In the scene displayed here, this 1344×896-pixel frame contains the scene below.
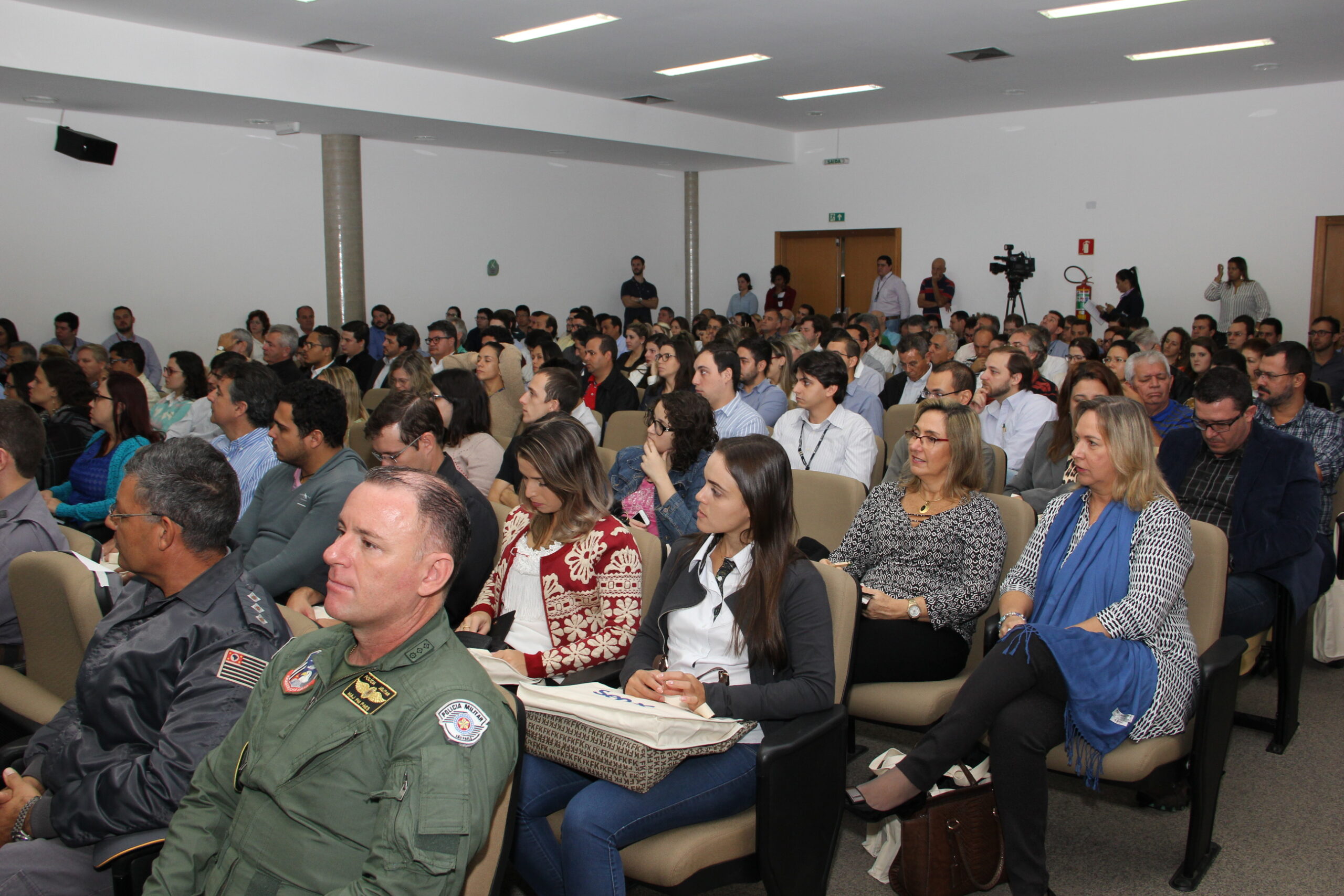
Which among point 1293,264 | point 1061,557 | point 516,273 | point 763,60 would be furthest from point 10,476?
point 1293,264

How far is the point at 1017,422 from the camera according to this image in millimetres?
4871

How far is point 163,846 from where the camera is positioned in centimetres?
166

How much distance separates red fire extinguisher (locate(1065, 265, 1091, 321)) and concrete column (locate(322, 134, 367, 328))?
8132mm

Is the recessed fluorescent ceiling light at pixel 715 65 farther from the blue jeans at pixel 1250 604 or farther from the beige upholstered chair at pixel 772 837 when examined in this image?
the beige upholstered chair at pixel 772 837

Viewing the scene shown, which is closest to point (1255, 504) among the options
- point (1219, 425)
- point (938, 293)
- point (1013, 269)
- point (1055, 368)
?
point (1219, 425)

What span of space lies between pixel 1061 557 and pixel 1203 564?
14.0 inches

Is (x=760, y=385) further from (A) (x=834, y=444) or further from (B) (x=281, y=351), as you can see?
(B) (x=281, y=351)

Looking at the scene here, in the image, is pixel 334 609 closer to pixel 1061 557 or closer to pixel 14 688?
pixel 14 688

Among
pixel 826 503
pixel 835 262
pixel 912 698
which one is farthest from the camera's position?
pixel 835 262

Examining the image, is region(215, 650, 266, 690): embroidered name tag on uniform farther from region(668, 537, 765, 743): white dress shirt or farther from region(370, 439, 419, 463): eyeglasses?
region(370, 439, 419, 463): eyeglasses

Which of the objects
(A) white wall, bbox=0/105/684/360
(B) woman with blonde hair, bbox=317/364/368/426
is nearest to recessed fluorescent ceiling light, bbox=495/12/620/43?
(B) woman with blonde hair, bbox=317/364/368/426

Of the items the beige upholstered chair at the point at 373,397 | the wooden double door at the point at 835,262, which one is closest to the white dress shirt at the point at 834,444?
the beige upholstered chair at the point at 373,397

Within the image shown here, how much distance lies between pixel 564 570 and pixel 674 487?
1066 millimetres

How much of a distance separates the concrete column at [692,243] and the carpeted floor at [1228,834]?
11.9m
